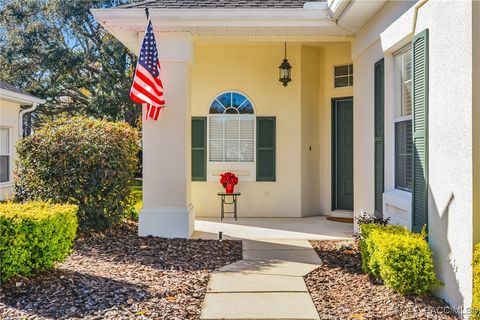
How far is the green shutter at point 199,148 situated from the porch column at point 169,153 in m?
2.13

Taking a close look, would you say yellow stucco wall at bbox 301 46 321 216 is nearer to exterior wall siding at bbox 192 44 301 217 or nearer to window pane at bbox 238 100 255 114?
exterior wall siding at bbox 192 44 301 217

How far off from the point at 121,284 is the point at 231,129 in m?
5.42

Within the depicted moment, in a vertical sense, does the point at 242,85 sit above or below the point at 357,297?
above

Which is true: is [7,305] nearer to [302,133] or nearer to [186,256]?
[186,256]

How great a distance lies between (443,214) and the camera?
4098 mm

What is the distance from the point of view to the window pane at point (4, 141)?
13.2 meters

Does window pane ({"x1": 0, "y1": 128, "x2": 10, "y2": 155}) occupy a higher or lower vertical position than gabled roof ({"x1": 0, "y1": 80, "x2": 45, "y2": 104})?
lower

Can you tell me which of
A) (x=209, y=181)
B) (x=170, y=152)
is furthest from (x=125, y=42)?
(x=209, y=181)

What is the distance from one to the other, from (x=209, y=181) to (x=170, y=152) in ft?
7.58

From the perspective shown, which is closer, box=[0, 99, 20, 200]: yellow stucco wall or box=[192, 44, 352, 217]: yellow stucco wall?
box=[192, 44, 352, 217]: yellow stucco wall

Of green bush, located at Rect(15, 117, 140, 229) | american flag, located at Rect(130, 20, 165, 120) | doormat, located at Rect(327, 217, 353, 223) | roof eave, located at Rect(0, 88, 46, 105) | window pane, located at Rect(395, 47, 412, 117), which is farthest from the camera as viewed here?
roof eave, located at Rect(0, 88, 46, 105)

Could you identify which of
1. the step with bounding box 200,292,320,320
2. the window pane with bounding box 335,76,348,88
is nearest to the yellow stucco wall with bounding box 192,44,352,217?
the window pane with bounding box 335,76,348,88

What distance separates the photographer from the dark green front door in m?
9.45

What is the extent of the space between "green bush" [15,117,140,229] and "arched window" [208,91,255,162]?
8.72 feet
